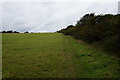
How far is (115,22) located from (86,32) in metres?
6.55

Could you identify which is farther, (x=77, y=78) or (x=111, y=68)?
(x=111, y=68)

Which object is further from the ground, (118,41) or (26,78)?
(118,41)

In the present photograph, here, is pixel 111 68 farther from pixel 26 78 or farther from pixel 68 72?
pixel 26 78

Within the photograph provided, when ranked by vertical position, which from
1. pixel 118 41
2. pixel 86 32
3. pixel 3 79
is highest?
pixel 86 32

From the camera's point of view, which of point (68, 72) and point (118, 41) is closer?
point (68, 72)

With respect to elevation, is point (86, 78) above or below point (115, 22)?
below

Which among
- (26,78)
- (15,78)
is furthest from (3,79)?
(26,78)

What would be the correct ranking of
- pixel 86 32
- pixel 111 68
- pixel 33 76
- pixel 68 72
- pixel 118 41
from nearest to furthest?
pixel 33 76
pixel 68 72
pixel 111 68
pixel 118 41
pixel 86 32

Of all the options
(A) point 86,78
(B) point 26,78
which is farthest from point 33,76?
(A) point 86,78

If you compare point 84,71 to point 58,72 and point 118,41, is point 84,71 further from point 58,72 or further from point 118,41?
point 118,41

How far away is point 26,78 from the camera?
5219 mm

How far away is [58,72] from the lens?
586 cm

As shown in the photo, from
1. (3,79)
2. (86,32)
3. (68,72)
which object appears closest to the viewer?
(3,79)

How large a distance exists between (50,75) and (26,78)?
1.14 m
